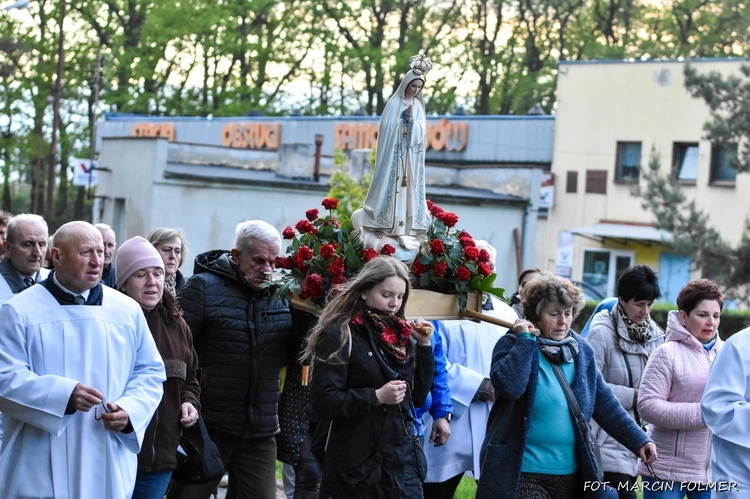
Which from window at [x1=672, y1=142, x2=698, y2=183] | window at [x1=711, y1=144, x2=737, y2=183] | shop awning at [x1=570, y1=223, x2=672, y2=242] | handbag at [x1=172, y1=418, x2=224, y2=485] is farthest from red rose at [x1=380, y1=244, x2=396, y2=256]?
window at [x1=672, y1=142, x2=698, y2=183]

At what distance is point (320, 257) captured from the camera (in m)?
6.59

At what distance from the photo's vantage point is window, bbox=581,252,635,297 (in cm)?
3616

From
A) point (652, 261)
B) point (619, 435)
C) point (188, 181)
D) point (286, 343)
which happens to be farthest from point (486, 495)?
point (652, 261)

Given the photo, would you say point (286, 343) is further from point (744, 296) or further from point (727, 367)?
point (744, 296)

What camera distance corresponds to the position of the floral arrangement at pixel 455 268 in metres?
6.53

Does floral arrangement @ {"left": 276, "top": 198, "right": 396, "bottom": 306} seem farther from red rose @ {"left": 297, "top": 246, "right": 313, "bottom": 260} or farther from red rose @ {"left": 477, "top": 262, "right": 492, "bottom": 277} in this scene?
red rose @ {"left": 477, "top": 262, "right": 492, "bottom": 277}

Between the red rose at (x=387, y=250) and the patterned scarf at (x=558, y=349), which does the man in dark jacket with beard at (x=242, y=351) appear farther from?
the patterned scarf at (x=558, y=349)

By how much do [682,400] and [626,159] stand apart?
102ft

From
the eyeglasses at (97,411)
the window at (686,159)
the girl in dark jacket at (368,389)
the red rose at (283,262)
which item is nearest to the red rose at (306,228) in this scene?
the red rose at (283,262)

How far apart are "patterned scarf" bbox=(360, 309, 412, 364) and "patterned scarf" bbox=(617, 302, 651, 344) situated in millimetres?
2159

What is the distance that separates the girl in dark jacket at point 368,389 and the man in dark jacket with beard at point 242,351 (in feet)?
3.87

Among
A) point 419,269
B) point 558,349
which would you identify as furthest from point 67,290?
point 558,349

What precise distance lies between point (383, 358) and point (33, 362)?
5.19 feet

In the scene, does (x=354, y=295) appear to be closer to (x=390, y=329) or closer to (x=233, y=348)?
(x=390, y=329)
